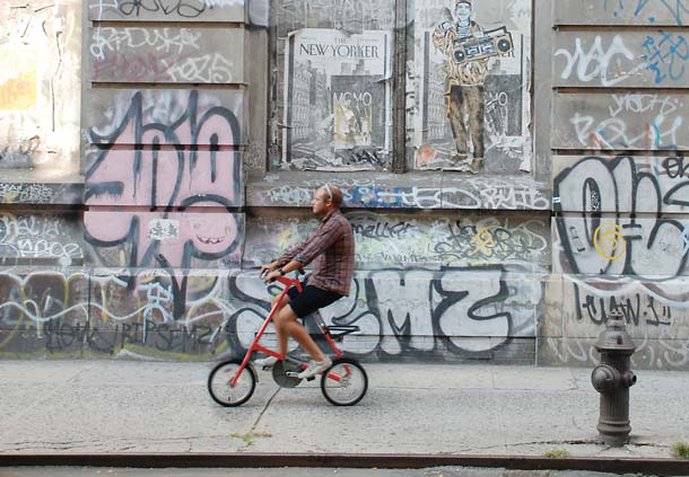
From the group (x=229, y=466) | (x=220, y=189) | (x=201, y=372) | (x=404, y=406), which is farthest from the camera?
(x=220, y=189)

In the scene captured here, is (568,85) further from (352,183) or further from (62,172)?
(62,172)

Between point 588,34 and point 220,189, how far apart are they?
3.97 meters

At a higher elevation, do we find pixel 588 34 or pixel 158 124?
pixel 588 34

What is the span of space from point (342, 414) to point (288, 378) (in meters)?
0.52

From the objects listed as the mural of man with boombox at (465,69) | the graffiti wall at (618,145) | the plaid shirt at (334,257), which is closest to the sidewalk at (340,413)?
the plaid shirt at (334,257)

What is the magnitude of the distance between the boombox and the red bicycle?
3633 mm

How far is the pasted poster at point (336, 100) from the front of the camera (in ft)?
33.7

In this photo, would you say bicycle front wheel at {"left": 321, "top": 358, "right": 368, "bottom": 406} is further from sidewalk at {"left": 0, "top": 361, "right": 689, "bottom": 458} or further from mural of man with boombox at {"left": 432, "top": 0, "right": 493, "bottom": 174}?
mural of man with boombox at {"left": 432, "top": 0, "right": 493, "bottom": 174}

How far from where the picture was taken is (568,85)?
9.71 meters

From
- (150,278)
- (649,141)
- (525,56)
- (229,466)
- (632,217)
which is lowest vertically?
(229,466)

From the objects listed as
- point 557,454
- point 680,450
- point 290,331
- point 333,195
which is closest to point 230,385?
point 290,331

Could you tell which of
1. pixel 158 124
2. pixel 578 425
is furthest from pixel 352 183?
pixel 578 425

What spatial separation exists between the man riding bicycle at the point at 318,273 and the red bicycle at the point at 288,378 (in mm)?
76

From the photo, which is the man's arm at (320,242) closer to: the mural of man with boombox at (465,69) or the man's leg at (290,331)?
the man's leg at (290,331)
